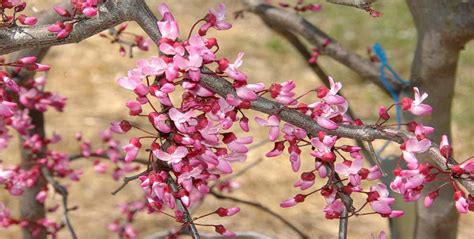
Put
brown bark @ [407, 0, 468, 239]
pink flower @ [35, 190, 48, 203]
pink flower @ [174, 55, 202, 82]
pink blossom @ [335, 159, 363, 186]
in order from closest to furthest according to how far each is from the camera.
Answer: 1. pink flower @ [174, 55, 202, 82]
2. pink blossom @ [335, 159, 363, 186]
3. brown bark @ [407, 0, 468, 239]
4. pink flower @ [35, 190, 48, 203]

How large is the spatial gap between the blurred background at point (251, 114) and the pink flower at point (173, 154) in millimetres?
2318

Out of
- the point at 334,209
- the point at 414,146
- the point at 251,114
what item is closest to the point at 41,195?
the point at 334,209

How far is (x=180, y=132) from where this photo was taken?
1.11m

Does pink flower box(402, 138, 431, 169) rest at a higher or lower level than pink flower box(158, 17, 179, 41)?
lower

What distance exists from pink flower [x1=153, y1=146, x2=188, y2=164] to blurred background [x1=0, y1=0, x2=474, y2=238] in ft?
7.61

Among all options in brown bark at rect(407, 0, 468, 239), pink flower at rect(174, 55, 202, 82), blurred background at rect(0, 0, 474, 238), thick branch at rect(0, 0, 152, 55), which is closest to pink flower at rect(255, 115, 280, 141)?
pink flower at rect(174, 55, 202, 82)

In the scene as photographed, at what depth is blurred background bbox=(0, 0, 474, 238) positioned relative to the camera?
356 cm

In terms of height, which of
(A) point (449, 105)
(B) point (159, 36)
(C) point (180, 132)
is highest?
(B) point (159, 36)

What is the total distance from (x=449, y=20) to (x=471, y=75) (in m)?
3.27

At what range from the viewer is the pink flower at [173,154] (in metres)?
1.09

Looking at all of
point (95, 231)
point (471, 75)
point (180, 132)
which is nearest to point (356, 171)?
point (180, 132)

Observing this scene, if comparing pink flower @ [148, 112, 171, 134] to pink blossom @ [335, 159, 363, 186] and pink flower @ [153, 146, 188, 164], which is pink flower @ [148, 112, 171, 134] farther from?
pink blossom @ [335, 159, 363, 186]

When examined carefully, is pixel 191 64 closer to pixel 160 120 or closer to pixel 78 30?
pixel 160 120

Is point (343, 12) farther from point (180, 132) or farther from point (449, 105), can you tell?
point (180, 132)
